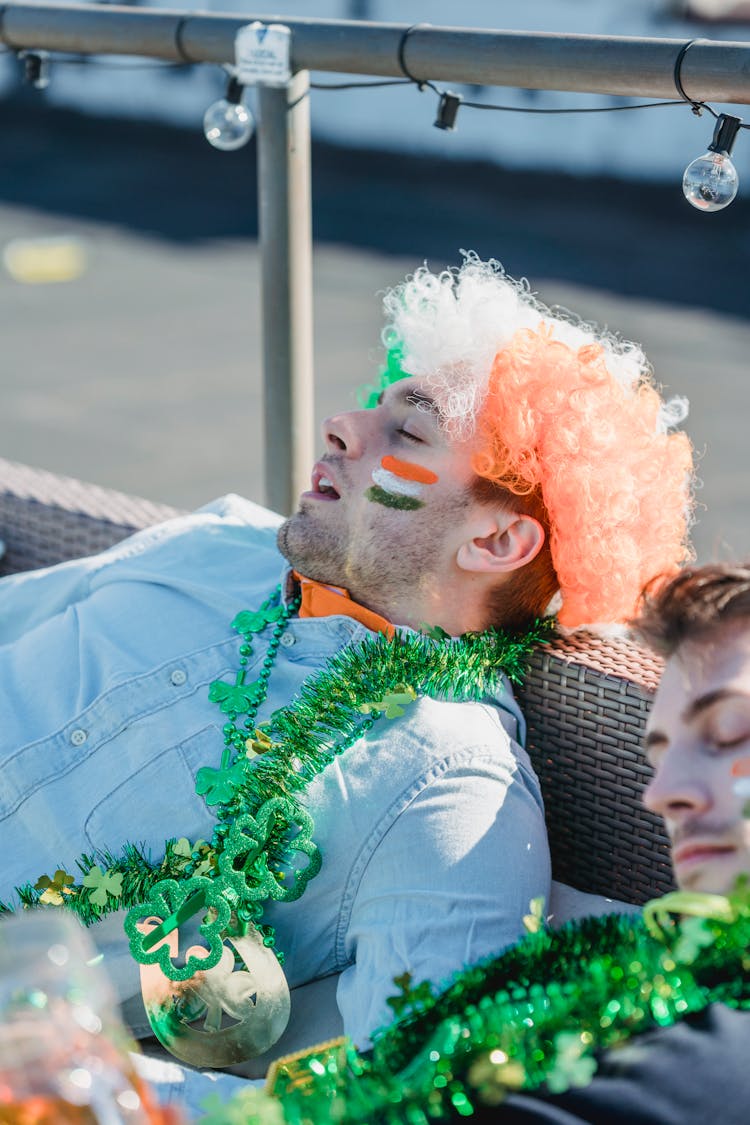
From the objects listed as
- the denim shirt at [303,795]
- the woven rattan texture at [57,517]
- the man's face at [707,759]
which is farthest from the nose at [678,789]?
the woven rattan texture at [57,517]

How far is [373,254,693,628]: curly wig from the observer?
2.23 m

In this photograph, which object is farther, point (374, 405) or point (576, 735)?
point (374, 405)

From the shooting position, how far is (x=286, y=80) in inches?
108

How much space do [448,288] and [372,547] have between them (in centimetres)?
53

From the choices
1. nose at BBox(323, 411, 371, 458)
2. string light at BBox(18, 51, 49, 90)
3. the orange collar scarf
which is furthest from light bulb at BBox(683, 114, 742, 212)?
string light at BBox(18, 51, 49, 90)

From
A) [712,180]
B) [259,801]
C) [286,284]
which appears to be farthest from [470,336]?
[259,801]

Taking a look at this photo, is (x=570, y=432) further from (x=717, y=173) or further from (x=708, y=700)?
(x=708, y=700)

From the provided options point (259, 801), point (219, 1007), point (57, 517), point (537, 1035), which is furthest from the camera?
point (57, 517)

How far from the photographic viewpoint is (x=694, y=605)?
5.28 feet

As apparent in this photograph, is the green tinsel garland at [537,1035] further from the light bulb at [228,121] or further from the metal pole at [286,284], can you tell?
the light bulb at [228,121]

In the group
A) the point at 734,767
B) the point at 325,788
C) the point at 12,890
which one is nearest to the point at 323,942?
the point at 325,788

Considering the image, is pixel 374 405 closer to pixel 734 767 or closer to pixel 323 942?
pixel 323 942

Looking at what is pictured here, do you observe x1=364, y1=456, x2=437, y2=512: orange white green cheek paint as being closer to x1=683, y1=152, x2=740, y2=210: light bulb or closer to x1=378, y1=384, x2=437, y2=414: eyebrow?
x1=378, y1=384, x2=437, y2=414: eyebrow

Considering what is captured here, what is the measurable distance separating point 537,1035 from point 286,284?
1.94m
